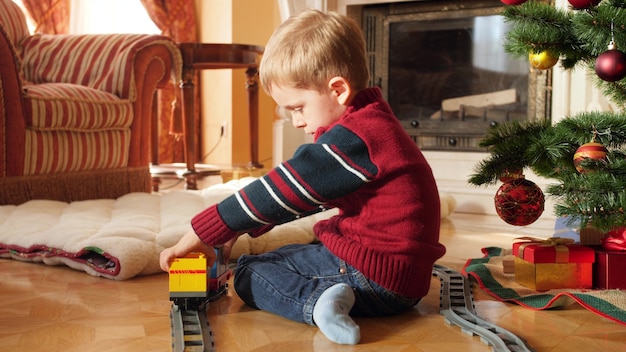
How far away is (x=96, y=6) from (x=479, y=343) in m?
3.38

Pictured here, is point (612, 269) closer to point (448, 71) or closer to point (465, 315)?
point (465, 315)

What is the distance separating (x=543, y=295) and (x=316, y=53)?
0.65 m

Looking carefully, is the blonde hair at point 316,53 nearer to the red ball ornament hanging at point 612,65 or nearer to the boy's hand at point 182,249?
the boy's hand at point 182,249

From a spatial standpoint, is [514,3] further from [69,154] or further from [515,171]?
[69,154]

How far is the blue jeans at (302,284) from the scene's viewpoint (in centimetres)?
129

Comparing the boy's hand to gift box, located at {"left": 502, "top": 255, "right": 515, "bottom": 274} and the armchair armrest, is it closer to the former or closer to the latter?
gift box, located at {"left": 502, "top": 255, "right": 515, "bottom": 274}

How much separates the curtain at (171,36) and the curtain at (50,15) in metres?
0.45

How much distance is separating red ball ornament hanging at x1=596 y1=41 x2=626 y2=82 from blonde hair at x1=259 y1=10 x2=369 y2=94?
→ 50 centimetres

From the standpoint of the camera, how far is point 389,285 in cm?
128

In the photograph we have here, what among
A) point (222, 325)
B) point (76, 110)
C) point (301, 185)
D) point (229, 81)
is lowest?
point (222, 325)

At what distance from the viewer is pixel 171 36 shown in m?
4.20

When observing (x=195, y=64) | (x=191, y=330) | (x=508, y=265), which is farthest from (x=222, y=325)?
(x=195, y=64)

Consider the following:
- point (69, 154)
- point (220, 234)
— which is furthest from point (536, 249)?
point (69, 154)

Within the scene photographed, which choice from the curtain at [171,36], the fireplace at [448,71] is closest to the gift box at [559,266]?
the fireplace at [448,71]
